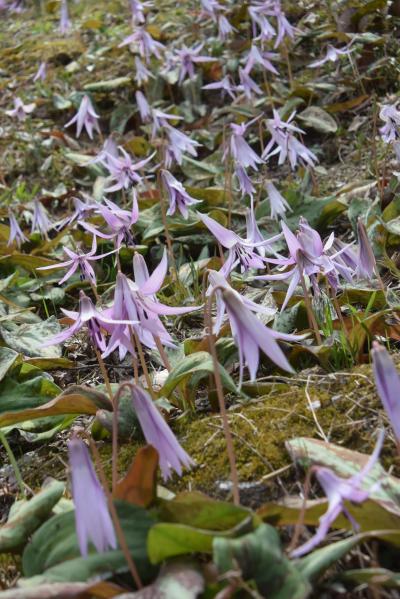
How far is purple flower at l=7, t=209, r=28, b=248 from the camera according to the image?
2.89m

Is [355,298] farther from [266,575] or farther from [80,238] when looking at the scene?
[80,238]

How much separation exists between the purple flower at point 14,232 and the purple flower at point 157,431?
185cm

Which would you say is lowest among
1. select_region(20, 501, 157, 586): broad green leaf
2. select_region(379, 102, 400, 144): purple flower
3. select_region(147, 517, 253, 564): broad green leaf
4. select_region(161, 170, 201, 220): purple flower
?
select_region(161, 170, 201, 220): purple flower

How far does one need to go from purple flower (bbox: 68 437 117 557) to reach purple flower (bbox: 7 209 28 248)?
1998 mm

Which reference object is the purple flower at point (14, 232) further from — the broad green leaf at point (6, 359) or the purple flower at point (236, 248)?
the purple flower at point (236, 248)

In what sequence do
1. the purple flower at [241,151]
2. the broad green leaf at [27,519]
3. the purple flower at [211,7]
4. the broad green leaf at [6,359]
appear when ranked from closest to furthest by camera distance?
the broad green leaf at [27,519] → the broad green leaf at [6,359] → the purple flower at [241,151] → the purple flower at [211,7]

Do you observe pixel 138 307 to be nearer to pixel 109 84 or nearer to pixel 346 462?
pixel 346 462

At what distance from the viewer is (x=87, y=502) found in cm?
103

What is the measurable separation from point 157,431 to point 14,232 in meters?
1.91

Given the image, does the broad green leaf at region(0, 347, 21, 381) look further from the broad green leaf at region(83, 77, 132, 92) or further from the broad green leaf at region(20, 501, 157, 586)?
the broad green leaf at region(83, 77, 132, 92)

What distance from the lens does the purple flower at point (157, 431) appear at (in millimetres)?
1179

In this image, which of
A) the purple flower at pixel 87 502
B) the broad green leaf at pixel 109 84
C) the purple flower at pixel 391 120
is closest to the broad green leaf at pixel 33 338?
the purple flower at pixel 87 502

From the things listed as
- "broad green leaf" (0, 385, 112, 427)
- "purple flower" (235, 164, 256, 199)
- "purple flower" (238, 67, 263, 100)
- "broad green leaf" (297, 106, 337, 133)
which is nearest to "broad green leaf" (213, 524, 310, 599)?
"broad green leaf" (0, 385, 112, 427)

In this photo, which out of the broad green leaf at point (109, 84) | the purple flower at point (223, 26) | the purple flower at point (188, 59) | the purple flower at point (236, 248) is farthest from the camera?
the broad green leaf at point (109, 84)
